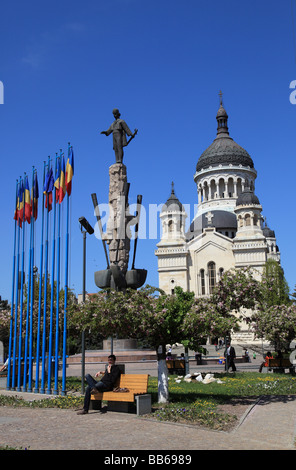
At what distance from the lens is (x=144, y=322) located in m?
12.6

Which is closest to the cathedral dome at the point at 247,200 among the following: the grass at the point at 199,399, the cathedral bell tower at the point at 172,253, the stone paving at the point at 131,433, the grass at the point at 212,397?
the cathedral bell tower at the point at 172,253

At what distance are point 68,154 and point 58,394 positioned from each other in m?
8.45

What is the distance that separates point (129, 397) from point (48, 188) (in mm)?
9767

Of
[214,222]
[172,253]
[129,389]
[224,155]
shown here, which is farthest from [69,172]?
[224,155]

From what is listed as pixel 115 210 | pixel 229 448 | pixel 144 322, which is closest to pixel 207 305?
pixel 144 322

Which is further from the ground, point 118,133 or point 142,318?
point 118,133

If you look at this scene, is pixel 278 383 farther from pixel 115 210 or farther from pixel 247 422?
pixel 115 210

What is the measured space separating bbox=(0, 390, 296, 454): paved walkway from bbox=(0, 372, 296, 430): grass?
46cm

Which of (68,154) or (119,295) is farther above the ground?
(68,154)

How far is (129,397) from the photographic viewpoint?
37.2 ft

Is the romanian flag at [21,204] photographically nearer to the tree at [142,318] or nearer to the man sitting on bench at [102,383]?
the tree at [142,318]

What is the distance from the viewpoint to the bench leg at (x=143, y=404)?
11.3m

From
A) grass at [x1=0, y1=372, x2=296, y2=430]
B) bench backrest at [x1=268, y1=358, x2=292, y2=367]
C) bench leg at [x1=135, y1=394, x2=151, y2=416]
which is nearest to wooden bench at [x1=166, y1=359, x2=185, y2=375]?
grass at [x1=0, y1=372, x2=296, y2=430]

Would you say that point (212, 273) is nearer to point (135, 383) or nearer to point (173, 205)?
point (173, 205)
